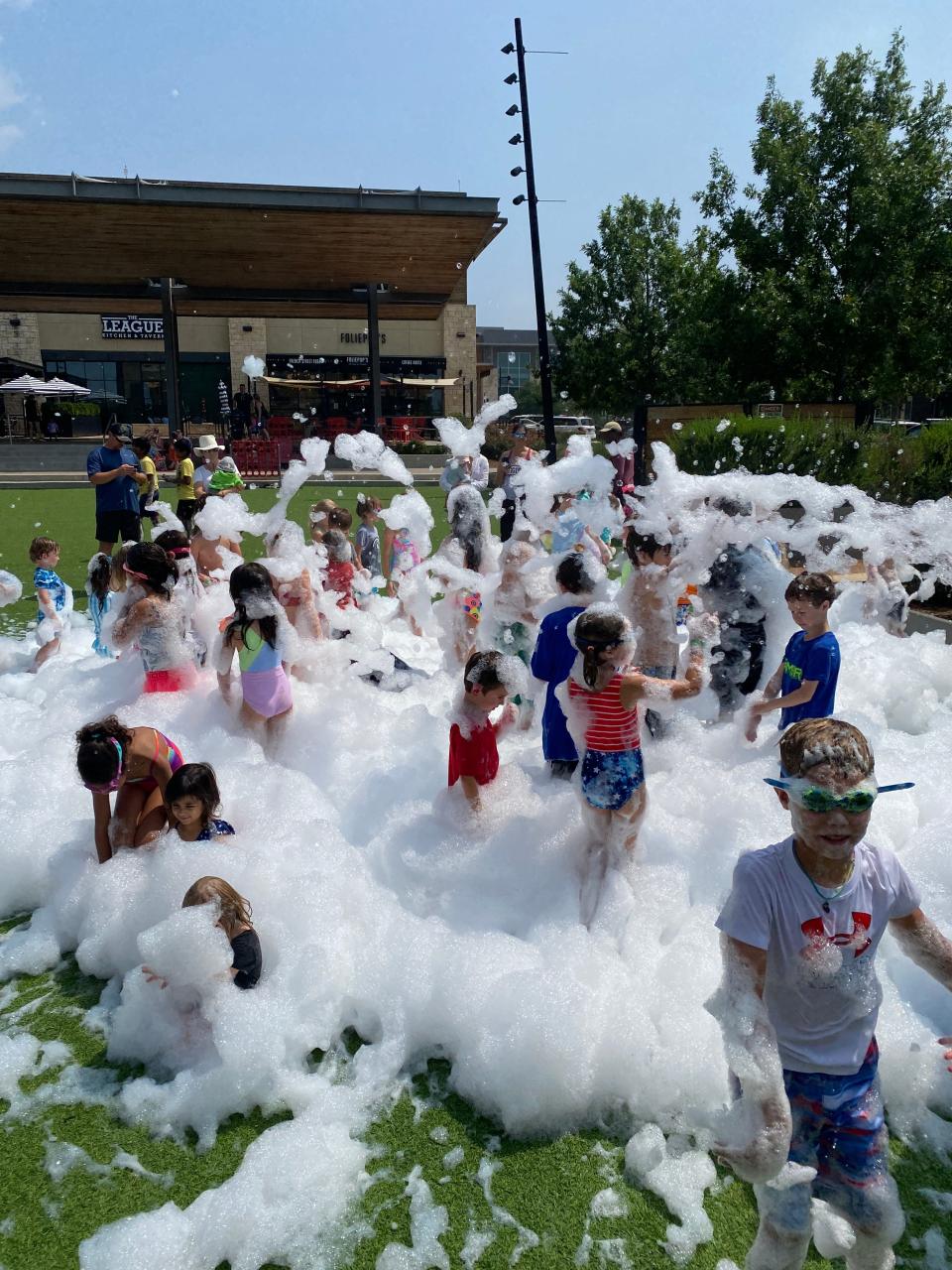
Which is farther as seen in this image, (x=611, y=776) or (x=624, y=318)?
(x=624, y=318)

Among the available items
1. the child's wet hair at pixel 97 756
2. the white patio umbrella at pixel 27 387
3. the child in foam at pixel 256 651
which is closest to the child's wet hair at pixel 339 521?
the child in foam at pixel 256 651

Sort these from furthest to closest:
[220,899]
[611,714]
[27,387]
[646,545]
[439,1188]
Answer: [27,387] → [646,545] → [611,714] → [220,899] → [439,1188]

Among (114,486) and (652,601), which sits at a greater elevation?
(114,486)

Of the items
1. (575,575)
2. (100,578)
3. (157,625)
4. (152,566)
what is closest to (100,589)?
(100,578)

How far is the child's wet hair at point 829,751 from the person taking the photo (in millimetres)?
1985

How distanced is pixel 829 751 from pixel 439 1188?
1831 mm

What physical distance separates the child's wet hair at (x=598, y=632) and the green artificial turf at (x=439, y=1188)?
5.61 feet

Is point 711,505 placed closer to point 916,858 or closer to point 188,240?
point 916,858

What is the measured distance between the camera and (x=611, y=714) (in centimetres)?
378

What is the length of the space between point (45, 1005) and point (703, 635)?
3766mm

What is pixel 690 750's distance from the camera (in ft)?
18.2

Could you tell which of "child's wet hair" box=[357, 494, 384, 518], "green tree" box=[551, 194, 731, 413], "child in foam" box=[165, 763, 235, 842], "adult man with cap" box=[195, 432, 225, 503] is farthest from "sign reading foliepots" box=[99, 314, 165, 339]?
"child in foam" box=[165, 763, 235, 842]

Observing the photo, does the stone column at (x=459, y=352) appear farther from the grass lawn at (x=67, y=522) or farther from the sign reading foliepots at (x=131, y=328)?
the grass lawn at (x=67, y=522)

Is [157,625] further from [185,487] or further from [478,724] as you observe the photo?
[185,487]
